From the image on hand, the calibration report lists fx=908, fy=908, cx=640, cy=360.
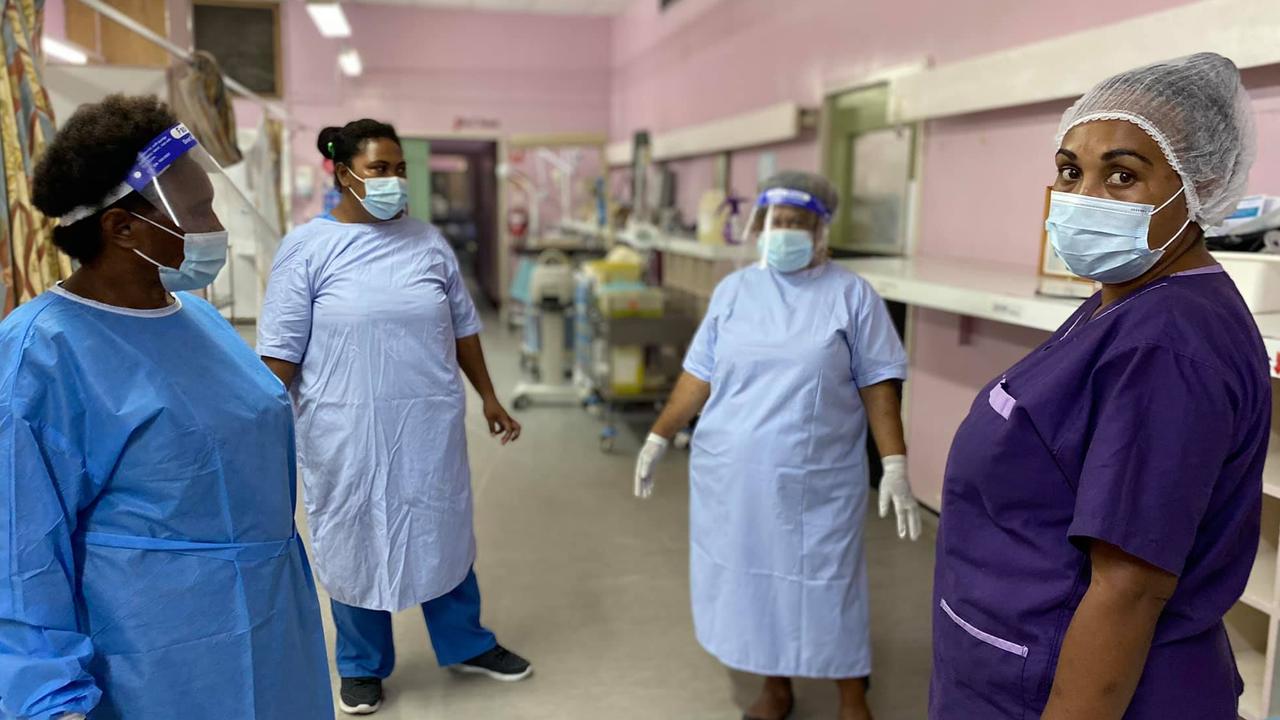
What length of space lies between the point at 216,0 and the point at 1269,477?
12.5 feet

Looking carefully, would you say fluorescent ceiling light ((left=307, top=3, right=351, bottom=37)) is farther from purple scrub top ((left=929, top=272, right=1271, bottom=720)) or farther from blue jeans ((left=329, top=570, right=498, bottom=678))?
purple scrub top ((left=929, top=272, right=1271, bottom=720))

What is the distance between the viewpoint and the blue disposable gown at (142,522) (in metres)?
1.08

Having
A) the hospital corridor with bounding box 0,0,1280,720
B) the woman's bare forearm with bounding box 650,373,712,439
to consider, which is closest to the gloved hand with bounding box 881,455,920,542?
the hospital corridor with bounding box 0,0,1280,720

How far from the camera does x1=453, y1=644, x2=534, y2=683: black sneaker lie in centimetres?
257

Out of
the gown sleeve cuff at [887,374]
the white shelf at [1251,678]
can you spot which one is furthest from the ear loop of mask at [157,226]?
the white shelf at [1251,678]

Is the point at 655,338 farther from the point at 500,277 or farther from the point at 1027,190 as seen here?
the point at 500,277

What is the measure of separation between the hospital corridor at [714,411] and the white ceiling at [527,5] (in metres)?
4.39

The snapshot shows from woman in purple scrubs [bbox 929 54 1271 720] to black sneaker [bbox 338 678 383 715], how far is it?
1.76 meters

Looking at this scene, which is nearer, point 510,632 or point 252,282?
point 252,282

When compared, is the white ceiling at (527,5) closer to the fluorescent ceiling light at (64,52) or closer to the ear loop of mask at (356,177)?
the fluorescent ceiling light at (64,52)

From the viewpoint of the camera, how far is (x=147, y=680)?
121 cm

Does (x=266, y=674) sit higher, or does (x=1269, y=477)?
(x=1269, y=477)

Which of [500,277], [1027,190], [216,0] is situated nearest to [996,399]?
[1027,190]

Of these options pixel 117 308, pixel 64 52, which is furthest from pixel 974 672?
pixel 64 52
